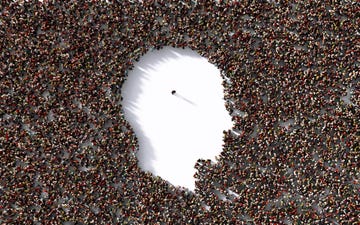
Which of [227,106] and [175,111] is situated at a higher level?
[227,106]

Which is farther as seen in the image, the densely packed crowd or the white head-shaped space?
the white head-shaped space

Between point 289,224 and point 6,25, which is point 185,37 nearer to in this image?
point 6,25

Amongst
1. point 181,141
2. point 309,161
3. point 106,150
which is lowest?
point 106,150

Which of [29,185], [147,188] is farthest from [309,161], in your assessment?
[29,185]
